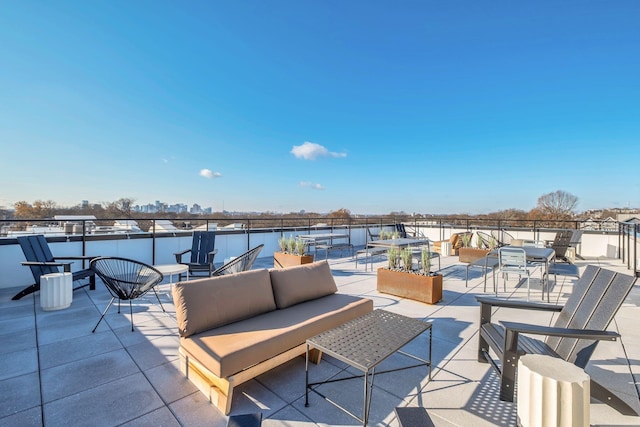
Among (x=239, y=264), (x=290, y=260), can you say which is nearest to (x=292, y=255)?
(x=290, y=260)

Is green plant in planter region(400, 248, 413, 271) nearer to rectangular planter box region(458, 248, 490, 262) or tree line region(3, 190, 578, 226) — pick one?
rectangular planter box region(458, 248, 490, 262)

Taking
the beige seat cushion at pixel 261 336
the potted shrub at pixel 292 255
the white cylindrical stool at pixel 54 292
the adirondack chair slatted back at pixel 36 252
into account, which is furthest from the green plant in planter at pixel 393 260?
the adirondack chair slatted back at pixel 36 252

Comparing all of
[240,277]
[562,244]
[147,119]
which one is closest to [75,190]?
[147,119]

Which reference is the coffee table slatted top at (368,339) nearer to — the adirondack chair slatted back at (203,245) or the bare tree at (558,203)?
the adirondack chair slatted back at (203,245)

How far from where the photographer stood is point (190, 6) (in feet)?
19.6

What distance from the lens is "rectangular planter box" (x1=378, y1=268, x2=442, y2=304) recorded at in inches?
151

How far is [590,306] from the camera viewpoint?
1.89 m

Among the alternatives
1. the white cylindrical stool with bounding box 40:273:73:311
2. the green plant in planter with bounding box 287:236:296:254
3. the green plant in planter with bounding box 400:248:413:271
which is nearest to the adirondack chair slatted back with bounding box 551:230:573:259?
the green plant in planter with bounding box 400:248:413:271

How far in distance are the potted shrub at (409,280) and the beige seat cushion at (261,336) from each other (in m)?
1.66

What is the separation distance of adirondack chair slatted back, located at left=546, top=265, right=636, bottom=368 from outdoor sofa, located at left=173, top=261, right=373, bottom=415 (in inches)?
59.8

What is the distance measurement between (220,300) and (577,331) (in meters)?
2.37

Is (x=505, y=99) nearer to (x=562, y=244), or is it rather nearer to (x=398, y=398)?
(x=562, y=244)

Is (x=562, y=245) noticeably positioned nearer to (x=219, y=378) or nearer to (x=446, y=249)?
(x=446, y=249)

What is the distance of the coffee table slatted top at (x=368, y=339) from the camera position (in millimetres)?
1528
